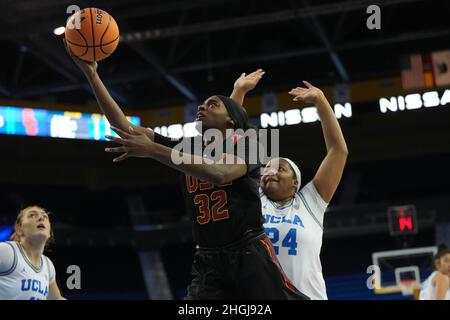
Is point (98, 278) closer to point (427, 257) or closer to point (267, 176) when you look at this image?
point (427, 257)

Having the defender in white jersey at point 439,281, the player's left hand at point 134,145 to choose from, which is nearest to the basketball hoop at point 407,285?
the defender in white jersey at point 439,281

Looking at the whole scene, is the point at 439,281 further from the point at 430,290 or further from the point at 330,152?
the point at 330,152

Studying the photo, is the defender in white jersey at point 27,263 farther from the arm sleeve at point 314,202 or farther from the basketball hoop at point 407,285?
the basketball hoop at point 407,285

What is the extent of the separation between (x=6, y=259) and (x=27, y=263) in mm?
199

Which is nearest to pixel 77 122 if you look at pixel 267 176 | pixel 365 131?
pixel 365 131

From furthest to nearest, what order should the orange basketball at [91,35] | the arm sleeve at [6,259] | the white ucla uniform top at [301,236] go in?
the arm sleeve at [6,259] < the orange basketball at [91,35] < the white ucla uniform top at [301,236]

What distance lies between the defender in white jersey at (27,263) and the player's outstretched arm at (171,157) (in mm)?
2352

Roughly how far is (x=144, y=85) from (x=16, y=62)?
3544 millimetres

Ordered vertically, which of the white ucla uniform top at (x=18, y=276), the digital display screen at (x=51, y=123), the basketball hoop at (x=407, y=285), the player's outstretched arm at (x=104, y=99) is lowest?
the basketball hoop at (x=407, y=285)

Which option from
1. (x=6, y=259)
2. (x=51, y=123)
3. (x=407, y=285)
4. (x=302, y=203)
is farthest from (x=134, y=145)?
(x=51, y=123)

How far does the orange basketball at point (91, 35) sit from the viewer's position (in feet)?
13.7

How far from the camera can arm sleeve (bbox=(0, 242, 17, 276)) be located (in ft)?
16.7

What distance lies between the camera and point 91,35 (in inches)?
172

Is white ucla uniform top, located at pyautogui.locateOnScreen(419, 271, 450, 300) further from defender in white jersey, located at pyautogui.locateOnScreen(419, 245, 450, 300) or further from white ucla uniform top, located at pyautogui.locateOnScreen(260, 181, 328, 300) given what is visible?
white ucla uniform top, located at pyautogui.locateOnScreen(260, 181, 328, 300)
